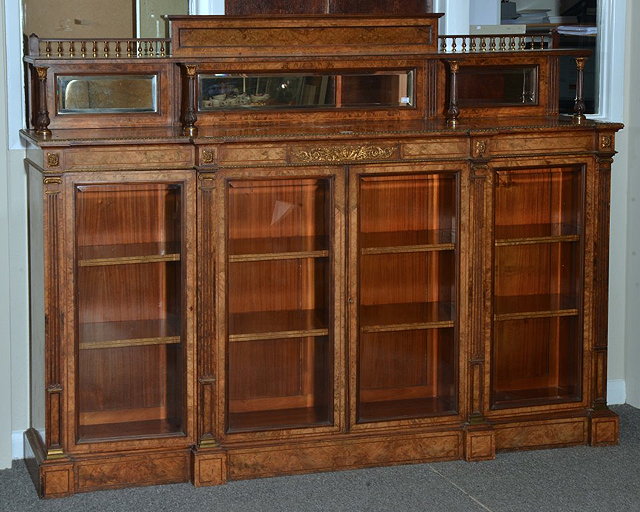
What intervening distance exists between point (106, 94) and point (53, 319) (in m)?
0.98

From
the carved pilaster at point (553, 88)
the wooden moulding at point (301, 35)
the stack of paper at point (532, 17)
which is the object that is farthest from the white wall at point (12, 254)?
the carved pilaster at point (553, 88)

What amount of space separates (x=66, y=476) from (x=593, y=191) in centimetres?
252

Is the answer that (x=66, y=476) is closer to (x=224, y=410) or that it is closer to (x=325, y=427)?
(x=224, y=410)

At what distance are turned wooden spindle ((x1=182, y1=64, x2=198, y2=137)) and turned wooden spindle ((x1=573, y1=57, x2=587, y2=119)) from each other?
65.6 inches

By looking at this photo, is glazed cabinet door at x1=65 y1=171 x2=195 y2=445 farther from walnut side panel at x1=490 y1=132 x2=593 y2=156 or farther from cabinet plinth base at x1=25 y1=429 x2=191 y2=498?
walnut side panel at x1=490 y1=132 x2=593 y2=156

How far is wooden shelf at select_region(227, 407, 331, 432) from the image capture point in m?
4.95

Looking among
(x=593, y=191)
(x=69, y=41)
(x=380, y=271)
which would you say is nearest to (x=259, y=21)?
(x=69, y=41)

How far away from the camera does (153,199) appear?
16.0ft

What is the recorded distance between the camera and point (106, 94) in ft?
16.3

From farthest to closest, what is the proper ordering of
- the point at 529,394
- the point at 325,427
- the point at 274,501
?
the point at 529,394 → the point at 325,427 → the point at 274,501

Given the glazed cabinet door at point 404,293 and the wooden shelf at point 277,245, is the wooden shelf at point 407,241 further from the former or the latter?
the wooden shelf at point 277,245

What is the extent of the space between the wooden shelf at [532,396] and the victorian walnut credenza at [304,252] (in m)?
0.02

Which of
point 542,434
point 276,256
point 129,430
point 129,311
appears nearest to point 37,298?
point 129,311

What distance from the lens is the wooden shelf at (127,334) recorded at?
15.7 feet
